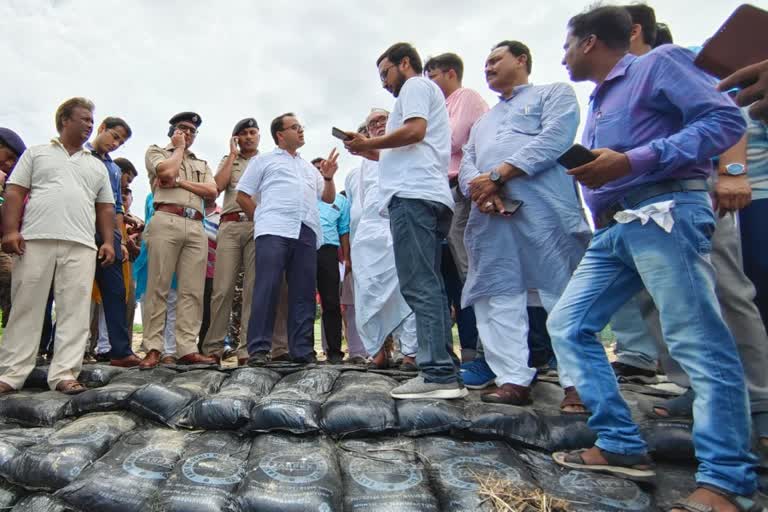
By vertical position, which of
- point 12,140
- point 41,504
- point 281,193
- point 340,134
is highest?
point 12,140

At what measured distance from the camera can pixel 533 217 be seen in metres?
2.48

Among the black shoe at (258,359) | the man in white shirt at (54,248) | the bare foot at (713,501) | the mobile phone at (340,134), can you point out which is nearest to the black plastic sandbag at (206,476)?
the black shoe at (258,359)

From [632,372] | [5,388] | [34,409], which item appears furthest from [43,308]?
[632,372]

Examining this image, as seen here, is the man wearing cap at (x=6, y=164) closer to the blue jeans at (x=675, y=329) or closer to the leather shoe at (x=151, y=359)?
the leather shoe at (x=151, y=359)

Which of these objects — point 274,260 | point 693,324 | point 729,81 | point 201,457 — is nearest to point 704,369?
point 693,324

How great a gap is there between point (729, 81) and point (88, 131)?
3489 mm

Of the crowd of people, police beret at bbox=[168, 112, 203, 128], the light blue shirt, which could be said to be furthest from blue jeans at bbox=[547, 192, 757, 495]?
police beret at bbox=[168, 112, 203, 128]

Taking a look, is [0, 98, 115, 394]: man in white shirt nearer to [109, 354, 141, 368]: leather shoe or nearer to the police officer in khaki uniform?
[109, 354, 141, 368]: leather shoe

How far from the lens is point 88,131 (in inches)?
128

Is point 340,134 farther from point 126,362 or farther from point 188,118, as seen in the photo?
point 126,362

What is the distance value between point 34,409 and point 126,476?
1.04 meters

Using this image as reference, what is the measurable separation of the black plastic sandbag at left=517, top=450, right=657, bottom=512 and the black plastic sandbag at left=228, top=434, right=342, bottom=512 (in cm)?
73

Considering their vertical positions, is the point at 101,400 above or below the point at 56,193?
below

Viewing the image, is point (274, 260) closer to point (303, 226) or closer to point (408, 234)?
point (303, 226)
